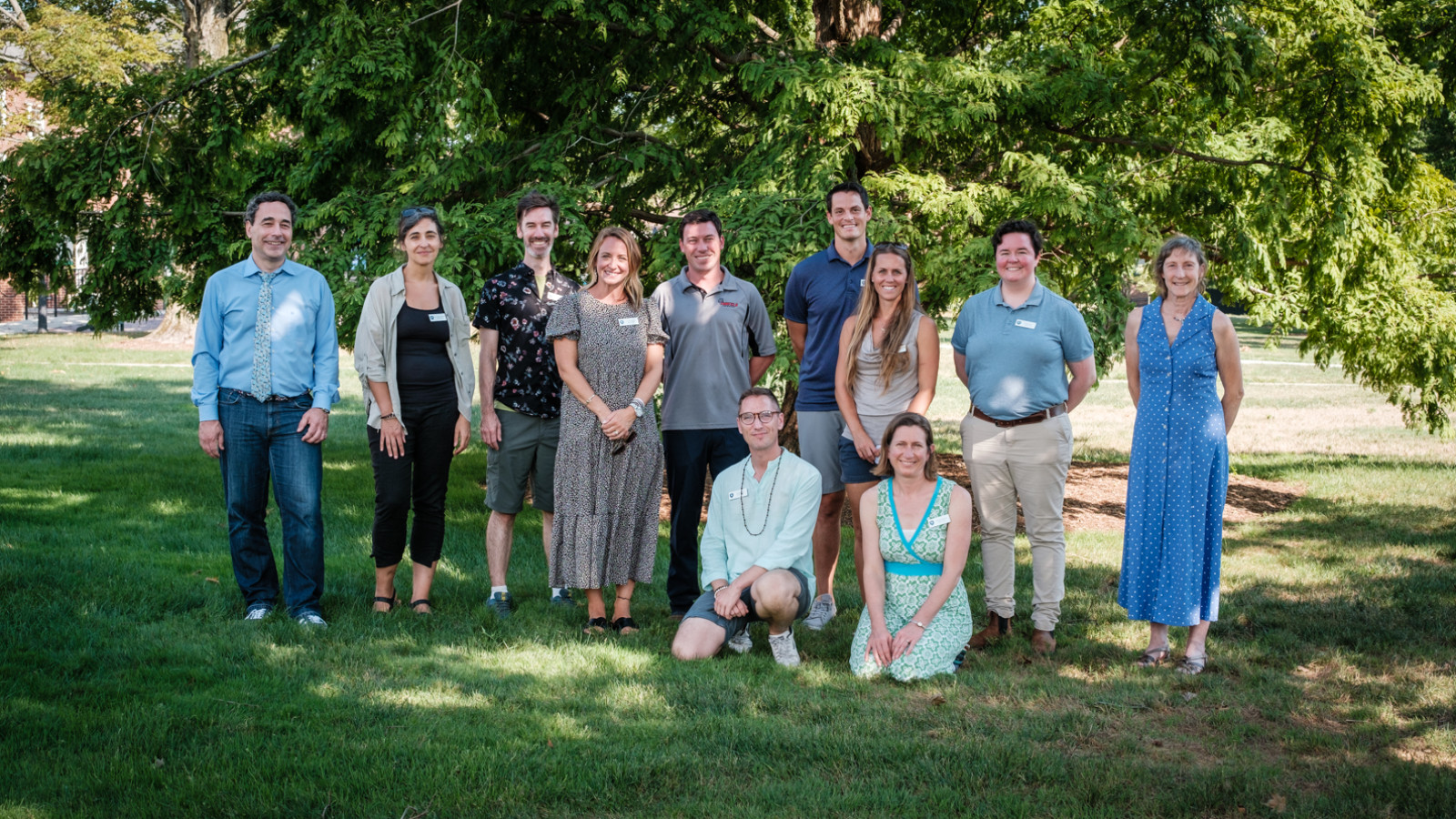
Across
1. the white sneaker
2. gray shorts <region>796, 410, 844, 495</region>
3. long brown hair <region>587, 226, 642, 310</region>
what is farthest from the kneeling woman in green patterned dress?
long brown hair <region>587, 226, 642, 310</region>

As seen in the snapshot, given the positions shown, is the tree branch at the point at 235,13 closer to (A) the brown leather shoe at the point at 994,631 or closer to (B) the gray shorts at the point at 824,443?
(B) the gray shorts at the point at 824,443

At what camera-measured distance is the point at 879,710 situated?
4.55m

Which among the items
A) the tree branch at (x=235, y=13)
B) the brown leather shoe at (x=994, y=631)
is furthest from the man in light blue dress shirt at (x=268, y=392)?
the tree branch at (x=235, y=13)

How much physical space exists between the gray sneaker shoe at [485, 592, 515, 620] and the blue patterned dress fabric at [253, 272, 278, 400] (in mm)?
1530

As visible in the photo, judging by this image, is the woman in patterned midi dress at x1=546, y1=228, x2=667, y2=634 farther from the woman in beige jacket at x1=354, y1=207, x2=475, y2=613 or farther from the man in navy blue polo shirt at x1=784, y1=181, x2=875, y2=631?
the man in navy blue polo shirt at x1=784, y1=181, x2=875, y2=631

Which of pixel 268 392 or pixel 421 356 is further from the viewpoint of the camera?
pixel 421 356

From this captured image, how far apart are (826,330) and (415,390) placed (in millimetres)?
2043

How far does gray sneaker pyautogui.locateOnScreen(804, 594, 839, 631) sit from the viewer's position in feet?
19.4

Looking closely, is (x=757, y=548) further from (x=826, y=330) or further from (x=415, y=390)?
(x=415, y=390)

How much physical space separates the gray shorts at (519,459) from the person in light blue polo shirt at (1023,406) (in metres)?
2.11

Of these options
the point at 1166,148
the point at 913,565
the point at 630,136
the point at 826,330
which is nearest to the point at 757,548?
the point at 913,565

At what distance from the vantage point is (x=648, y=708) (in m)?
4.56

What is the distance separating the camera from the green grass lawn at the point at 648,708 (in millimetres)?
3727

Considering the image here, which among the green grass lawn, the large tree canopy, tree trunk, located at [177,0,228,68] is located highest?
tree trunk, located at [177,0,228,68]
